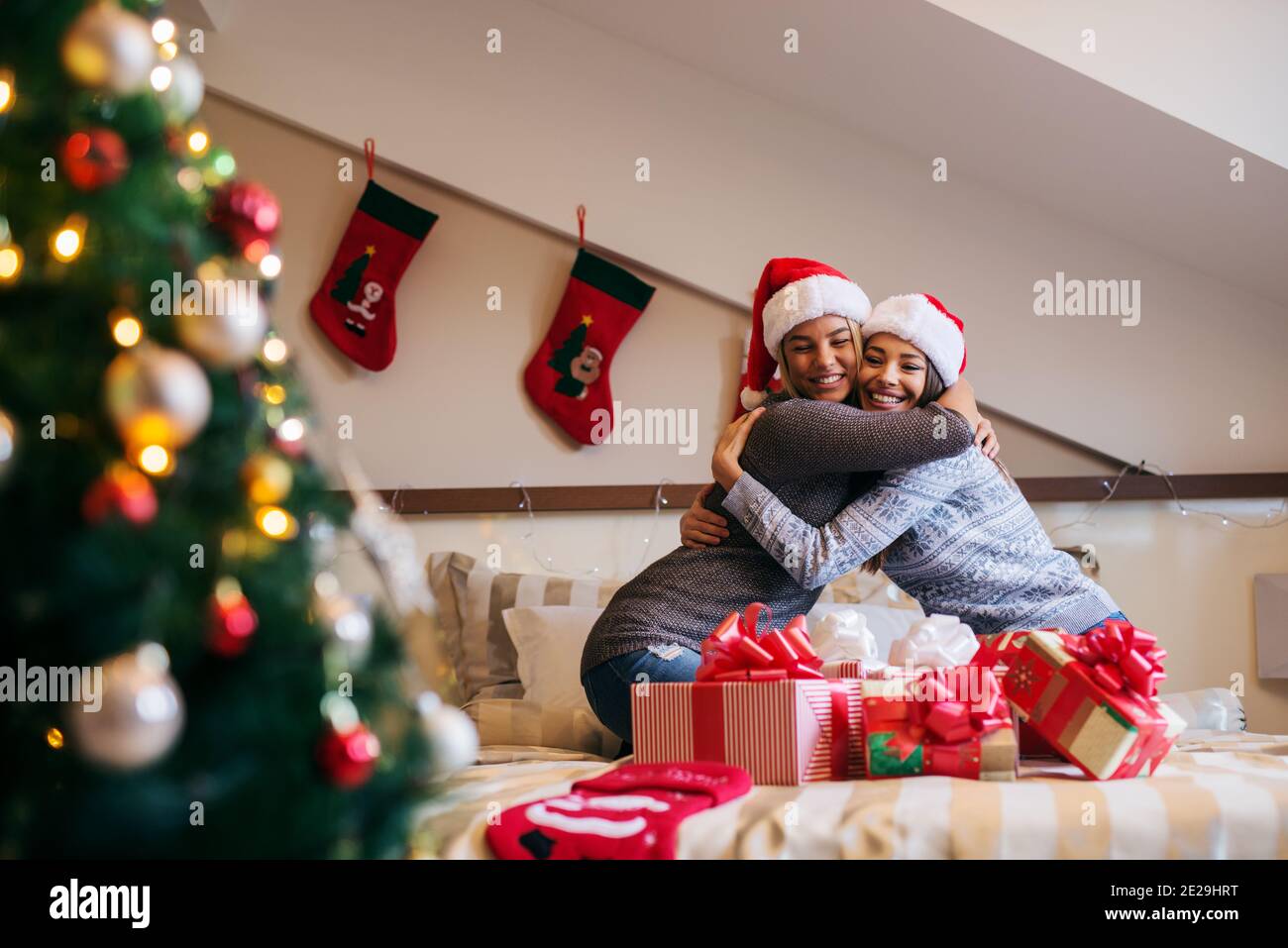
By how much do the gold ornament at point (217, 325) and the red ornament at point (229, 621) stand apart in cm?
14

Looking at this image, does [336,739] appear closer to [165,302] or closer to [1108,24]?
[165,302]

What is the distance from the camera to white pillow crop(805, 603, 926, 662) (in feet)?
7.63

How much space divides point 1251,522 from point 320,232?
2.48m

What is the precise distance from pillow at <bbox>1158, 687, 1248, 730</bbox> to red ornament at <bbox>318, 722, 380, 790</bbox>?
6.07 ft

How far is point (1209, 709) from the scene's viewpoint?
213cm

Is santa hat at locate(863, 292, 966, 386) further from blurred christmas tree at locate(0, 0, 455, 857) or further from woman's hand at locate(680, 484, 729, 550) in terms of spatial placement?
blurred christmas tree at locate(0, 0, 455, 857)

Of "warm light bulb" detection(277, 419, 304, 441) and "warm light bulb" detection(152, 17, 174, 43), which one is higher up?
"warm light bulb" detection(152, 17, 174, 43)

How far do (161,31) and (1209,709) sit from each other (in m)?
2.08

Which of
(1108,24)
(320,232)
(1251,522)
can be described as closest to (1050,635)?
(1108,24)

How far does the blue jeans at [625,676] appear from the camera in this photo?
5.27 ft

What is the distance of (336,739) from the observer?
638 mm

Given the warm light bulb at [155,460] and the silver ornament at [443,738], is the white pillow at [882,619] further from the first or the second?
the warm light bulb at [155,460]

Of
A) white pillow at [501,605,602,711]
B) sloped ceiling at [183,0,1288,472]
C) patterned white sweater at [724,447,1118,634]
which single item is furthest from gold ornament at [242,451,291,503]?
sloped ceiling at [183,0,1288,472]

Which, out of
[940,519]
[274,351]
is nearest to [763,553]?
[940,519]
